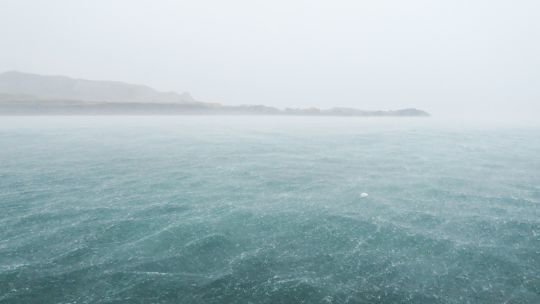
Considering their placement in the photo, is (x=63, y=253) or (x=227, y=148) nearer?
(x=63, y=253)

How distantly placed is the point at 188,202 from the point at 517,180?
41256 mm

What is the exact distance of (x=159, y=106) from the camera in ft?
625

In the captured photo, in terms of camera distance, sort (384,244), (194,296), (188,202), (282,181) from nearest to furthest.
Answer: (194,296) < (384,244) < (188,202) < (282,181)

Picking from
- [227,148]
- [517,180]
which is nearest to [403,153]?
[517,180]

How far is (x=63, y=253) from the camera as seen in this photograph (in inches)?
716

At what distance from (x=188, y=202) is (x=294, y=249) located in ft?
42.0

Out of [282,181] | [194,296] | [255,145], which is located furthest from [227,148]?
[194,296]

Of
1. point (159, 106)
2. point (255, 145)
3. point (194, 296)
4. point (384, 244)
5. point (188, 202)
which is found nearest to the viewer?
point (194, 296)

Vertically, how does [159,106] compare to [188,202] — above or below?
above

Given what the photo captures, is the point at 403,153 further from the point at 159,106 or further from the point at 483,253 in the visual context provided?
the point at 159,106

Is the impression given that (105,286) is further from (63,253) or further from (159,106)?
(159,106)

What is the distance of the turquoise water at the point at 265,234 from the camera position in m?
15.3

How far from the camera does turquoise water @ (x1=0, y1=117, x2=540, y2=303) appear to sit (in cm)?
1534

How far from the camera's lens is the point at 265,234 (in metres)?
21.3
